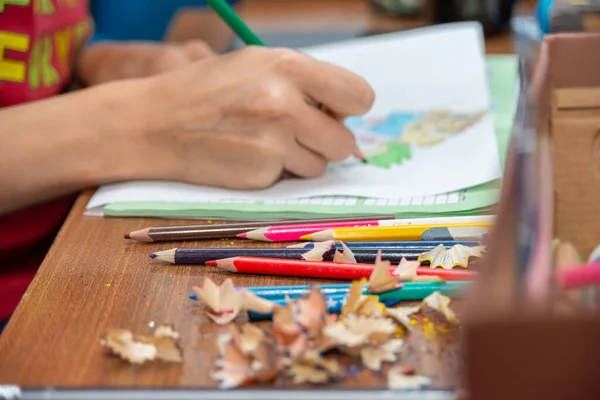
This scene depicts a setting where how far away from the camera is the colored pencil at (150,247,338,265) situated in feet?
1.74

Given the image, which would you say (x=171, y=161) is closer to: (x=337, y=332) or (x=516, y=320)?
(x=337, y=332)

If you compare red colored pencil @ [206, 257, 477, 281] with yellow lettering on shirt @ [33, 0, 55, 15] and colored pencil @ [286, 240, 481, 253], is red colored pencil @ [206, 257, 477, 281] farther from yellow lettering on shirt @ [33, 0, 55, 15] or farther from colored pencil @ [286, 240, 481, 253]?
yellow lettering on shirt @ [33, 0, 55, 15]

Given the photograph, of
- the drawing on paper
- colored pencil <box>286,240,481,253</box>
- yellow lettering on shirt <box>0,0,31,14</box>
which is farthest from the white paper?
yellow lettering on shirt <box>0,0,31,14</box>

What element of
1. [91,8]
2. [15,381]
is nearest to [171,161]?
[15,381]

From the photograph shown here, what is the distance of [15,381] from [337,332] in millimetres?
181

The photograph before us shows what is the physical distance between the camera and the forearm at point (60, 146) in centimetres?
66

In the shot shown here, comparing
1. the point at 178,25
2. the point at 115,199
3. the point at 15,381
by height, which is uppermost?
the point at 178,25

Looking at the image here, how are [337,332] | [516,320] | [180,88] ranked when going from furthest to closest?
[180,88] < [337,332] < [516,320]

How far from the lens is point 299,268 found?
51cm

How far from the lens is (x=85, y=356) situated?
450mm

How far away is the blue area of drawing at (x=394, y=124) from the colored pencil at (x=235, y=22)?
67 millimetres

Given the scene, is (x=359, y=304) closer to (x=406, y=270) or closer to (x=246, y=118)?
(x=406, y=270)

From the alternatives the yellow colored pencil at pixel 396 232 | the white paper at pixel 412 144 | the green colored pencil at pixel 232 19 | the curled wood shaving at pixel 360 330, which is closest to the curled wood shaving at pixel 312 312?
the curled wood shaving at pixel 360 330

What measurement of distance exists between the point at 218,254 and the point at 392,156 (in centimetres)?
25
